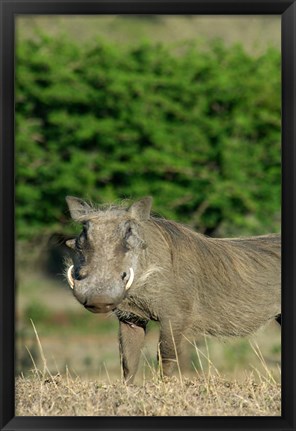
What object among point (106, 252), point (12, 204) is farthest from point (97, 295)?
point (12, 204)

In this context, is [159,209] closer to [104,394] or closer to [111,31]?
Result: [104,394]

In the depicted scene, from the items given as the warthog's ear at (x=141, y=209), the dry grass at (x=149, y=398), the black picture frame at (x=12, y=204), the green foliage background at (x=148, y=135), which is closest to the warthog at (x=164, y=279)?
the warthog's ear at (x=141, y=209)

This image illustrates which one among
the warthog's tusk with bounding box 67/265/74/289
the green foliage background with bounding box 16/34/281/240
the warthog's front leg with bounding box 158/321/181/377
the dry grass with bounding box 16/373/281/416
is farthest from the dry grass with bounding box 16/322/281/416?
the green foliage background with bounding box 16/34/281/240

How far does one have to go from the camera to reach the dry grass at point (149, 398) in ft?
13.2

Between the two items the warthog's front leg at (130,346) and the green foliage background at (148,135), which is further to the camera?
the green foliage background at (148,135)

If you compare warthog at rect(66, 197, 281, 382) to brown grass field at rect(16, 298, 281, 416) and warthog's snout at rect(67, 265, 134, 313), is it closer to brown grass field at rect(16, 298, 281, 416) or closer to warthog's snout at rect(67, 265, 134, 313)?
warthog's snout at rect(67, 265, 134, 313)

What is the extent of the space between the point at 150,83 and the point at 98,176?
47.1 inches

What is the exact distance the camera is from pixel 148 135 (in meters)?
11.0

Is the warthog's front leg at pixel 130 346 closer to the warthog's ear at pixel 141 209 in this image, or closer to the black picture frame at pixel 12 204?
the warthog's ear at pixel 141 209

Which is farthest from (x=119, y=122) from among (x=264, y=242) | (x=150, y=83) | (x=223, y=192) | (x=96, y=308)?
(x=96, y=308)

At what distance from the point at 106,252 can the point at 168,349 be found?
640 mm

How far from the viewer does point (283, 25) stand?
12.3 feet

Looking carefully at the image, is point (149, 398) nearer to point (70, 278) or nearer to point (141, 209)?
point (70, 278)

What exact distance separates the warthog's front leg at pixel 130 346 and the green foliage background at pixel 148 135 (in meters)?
5.34
